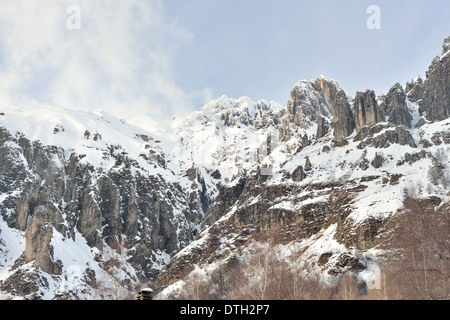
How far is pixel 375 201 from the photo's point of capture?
136 meters

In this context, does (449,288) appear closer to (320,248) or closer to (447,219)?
(447,219)

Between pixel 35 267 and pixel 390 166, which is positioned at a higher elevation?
pixel 390 166

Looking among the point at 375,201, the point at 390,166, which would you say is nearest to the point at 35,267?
the point at 375,201

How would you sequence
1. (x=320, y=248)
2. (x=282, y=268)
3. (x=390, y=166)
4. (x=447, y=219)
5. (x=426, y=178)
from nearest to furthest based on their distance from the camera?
(x=447, y=219), (x=282, y=268), (x=320, y=248), (x=426, y=178), (x=390, y=166)

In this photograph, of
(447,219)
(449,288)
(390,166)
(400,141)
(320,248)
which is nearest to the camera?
(447,219)

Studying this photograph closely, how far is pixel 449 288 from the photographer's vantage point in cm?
2445

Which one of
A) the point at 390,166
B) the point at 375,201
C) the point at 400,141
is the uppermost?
the point at 400,141
